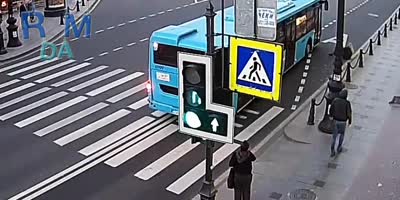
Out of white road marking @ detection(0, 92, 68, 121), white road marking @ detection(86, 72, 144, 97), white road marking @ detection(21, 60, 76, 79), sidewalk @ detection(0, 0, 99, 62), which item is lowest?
white road marking @ detection(0, 92, 68, 121)

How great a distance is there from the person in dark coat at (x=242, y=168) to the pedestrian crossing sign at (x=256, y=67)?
1.83 meters

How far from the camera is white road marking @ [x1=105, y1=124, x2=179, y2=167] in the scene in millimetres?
15094

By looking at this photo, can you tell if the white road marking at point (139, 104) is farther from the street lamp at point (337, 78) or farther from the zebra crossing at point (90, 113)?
the street lamp at point (337, 78)

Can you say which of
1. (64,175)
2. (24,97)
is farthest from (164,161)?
(24,97)

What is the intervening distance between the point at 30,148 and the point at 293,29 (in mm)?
10468

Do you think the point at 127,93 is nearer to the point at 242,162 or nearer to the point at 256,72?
the point at 242,162

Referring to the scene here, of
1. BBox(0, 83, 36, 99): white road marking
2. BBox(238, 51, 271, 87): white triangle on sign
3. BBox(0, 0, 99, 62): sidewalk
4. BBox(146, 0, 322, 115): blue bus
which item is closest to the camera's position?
BBox(238, 51, 271, 87): white triangle on sign

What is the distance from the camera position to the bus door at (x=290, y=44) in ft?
69.9

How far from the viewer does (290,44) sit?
859 inches

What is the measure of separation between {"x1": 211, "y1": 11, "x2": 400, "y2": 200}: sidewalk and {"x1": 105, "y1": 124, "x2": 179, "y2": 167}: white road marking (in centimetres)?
287

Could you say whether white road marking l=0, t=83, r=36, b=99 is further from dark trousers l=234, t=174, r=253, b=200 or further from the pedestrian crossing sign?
the pedestrian crossing sign

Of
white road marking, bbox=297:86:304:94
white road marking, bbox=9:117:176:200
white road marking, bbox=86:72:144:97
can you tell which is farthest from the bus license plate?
white road marking, bbox=297:86:304:94

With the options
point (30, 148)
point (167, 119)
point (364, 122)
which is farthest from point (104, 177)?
point (364, 122)

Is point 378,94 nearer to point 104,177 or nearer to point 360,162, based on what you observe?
point 360,162
